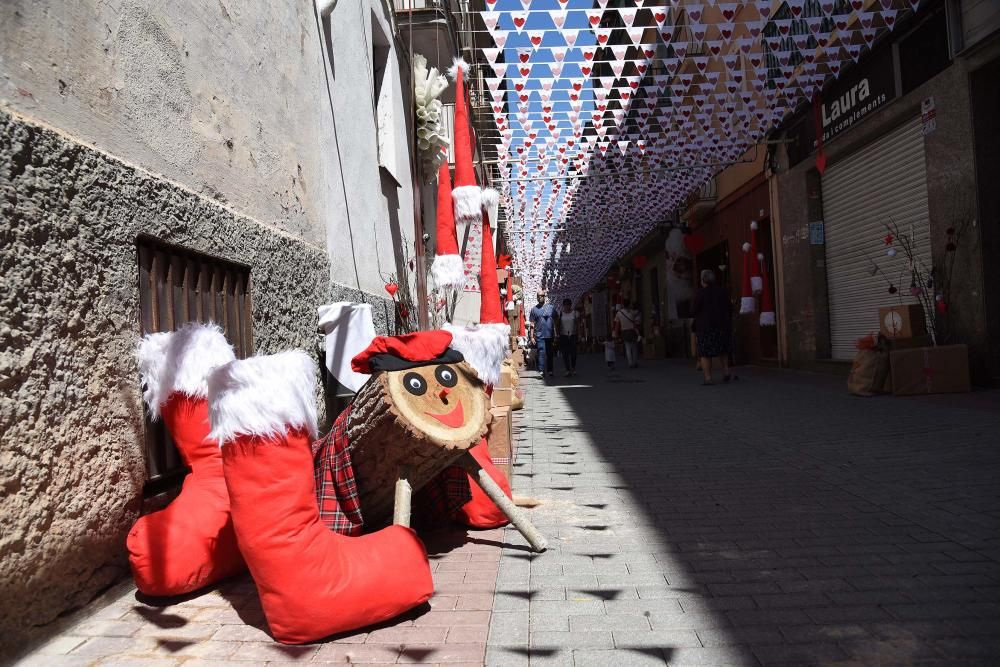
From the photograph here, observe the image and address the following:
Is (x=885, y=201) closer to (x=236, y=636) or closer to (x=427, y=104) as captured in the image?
(x=427, y=104)

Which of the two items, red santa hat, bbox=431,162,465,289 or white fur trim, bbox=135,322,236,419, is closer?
white fur trim, bbox=135,322,236,419

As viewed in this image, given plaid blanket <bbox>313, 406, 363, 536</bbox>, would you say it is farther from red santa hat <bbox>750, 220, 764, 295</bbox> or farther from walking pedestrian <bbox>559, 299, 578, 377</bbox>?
red santa hat <bbox>750, 220, 764, 295</bbox>

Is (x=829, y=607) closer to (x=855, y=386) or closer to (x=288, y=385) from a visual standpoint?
(x=288, y=385)

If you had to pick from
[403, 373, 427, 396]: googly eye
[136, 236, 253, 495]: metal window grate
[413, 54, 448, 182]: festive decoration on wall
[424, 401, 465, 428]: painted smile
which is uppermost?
[413, 54, 448, 182]: festive decoration on wall

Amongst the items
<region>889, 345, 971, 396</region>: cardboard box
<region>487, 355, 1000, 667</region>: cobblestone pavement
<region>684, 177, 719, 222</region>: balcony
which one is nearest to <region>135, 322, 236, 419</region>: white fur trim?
<region>487, 355, 1000, 667</region>: cobblestone pavement

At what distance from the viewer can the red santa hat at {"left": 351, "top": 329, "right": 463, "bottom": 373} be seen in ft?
9.98

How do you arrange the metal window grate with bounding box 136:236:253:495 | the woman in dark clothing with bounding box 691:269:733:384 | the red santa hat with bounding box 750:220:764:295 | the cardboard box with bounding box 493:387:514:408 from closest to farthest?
the metal window grate with bounding box 136:236:253:495, the cardboard box with bounding box 493:387:514:408, the woman in dark clothing with bounding box 691:269:733:384, the red santa hat with bounding box 750:220:764:295

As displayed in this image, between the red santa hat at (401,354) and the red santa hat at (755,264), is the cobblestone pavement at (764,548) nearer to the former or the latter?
the red santa hat at (401,354)

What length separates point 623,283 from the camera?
121 feet

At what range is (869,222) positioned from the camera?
37.2 feet

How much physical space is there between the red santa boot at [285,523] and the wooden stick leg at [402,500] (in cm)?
30

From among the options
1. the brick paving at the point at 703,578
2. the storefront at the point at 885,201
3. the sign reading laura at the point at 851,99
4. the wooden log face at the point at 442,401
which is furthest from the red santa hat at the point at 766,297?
the wooden log face at the point at 442,401

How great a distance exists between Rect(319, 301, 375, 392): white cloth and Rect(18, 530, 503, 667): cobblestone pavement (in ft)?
7.95

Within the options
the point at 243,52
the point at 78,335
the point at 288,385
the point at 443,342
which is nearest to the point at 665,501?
the point at 443,342
